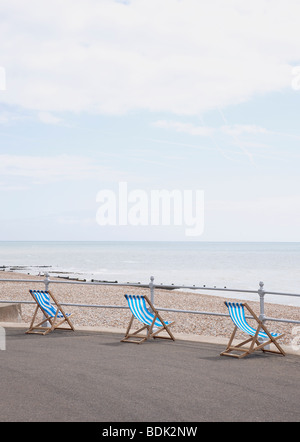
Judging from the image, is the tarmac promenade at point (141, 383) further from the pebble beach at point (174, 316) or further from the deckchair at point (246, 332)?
the pebble beach at point (174, 316)

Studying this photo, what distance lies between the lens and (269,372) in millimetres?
7004

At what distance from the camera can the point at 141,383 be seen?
627 cm

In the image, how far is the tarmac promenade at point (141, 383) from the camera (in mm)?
5062

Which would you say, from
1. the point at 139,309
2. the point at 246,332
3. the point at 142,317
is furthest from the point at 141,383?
the point at 139,309

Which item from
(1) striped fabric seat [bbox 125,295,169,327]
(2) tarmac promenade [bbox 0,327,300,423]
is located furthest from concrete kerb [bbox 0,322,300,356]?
(1) striped fabric seat [bbox 125,295,169,327]

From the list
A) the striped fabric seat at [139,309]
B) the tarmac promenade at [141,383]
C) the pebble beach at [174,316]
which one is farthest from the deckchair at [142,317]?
the pebble beach at [174,316]

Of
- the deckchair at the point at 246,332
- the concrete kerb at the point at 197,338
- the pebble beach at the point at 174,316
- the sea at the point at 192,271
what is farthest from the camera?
the sea at the point at 192,271

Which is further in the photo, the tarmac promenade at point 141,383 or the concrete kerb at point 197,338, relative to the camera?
the concrete kerb at point 197,338

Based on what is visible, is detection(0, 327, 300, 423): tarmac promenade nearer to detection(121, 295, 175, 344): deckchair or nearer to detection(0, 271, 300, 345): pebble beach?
detection(121, 295, 175, 344): deckchair

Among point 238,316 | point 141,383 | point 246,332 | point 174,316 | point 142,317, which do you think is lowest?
point 174,316

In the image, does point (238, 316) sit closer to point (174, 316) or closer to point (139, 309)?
point (139, 309)

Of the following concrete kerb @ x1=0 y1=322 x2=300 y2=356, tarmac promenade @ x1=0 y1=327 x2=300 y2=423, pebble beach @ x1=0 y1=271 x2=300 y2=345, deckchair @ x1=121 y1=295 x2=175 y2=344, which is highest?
deckchair @ x1=121 y1=295 x2=175 y2=344

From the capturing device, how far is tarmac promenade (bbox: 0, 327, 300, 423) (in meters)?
5.06

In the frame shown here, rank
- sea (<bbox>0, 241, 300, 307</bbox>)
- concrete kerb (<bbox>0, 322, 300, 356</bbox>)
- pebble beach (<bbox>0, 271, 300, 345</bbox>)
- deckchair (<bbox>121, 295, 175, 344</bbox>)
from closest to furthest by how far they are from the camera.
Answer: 1. concrete kerb (<bbox>0, 322, 300, 356</bbox>)
2. deckchair (<bbox>121, 295, 175, 344</bbox>)
3. pebble beach (<bbox>0, 271, 300, 345</bbox>)
4. sea (<bbox>0, 241, 300, 307</bbox>)
